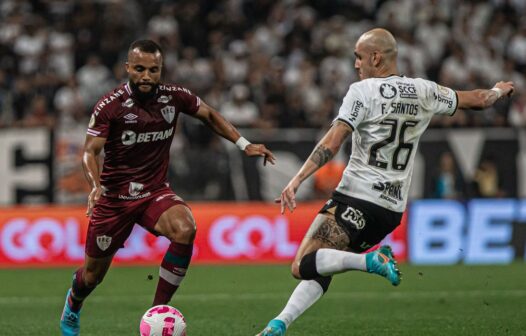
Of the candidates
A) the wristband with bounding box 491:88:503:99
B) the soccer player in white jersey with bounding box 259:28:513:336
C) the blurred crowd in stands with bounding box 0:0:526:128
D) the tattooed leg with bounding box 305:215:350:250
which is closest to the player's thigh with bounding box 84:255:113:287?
the soccer player in white jersey with bounding box 259:28:513:336

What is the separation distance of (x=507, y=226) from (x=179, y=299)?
6191 mm

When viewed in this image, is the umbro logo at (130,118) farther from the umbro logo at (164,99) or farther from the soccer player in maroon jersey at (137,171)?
the umbro logo at (164,99)

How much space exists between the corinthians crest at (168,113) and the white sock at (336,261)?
188 cm

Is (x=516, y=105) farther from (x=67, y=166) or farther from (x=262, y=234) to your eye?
(x=67, y=166)

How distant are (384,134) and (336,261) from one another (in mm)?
1054

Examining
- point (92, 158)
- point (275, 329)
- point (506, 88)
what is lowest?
point (275, 329)

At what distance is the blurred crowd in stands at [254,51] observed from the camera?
1859 centimetres

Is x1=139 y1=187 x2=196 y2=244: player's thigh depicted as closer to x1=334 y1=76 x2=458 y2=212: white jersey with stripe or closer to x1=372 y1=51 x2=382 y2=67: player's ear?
x1=334 y1=76 x2=458 y2=212: white jersey with stripe

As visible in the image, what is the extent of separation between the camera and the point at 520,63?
69.8 feet

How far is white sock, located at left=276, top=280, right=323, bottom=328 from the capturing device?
764 centimetres

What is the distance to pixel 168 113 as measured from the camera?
8633 millimetres

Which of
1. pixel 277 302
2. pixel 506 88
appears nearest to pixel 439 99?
pixel 506 88

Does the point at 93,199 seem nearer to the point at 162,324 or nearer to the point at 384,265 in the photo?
the point at 162,324

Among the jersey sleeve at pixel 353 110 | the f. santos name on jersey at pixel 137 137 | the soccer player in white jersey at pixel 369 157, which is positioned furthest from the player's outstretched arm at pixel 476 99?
the f. santos name on jersey at pixel 137 137
